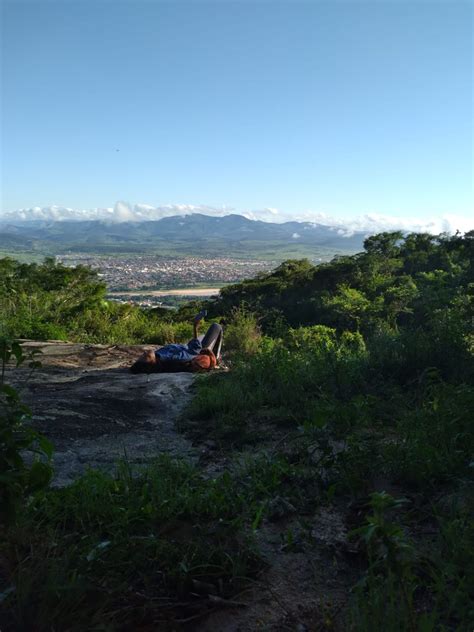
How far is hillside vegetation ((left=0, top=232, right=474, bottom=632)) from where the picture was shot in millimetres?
1763

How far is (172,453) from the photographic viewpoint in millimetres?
3635

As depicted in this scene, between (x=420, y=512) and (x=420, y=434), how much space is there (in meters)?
0.62

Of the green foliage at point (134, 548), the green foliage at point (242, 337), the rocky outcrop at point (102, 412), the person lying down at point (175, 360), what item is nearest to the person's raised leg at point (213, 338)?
the person lying down at point (175, 360)

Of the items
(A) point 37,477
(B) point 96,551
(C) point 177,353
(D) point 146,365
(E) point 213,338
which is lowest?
(D) point 146,365

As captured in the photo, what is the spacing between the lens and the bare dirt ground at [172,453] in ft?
6.35

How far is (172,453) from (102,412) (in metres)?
1.14

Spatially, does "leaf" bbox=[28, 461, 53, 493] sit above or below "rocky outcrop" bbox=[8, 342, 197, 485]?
above

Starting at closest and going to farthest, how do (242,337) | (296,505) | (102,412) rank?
(296,505) → (102,412) → (242,337)

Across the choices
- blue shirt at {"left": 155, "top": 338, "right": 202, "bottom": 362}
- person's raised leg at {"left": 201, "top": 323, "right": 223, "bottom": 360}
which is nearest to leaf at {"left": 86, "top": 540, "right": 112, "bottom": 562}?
blue shirt at {"left": 155, "top": 338, "right": 202, "bottom": 362}

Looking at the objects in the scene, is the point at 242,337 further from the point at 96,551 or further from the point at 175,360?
the point at 96,551

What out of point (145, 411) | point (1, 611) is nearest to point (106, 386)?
point (145, 411)

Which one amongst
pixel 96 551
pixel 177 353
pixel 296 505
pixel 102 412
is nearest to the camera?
pixel 96 551

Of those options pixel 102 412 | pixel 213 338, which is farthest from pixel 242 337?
pixel 102 412

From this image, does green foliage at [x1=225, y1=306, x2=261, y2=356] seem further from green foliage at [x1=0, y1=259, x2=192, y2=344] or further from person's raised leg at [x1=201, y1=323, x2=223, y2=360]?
green foliage at [x1=0, y1=259, x2=192, y2=344]
